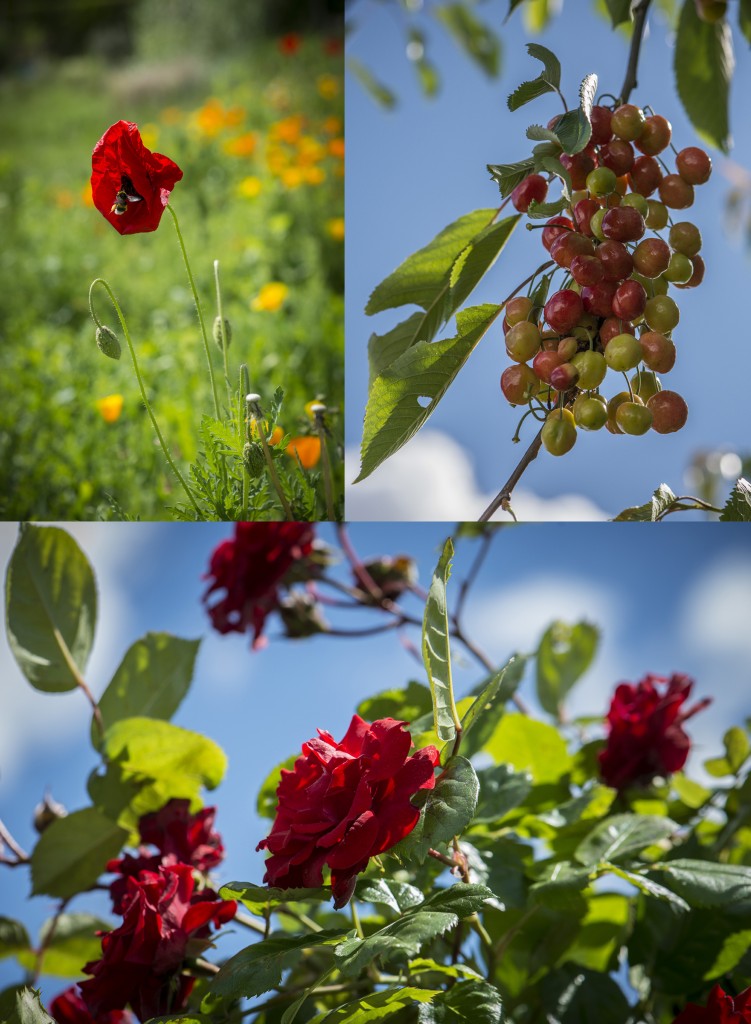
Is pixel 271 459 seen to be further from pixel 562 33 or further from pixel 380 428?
pixel 562 33

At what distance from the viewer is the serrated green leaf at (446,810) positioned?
0.78 ft

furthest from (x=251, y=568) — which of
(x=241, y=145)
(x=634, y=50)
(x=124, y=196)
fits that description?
(x=241, y=145)

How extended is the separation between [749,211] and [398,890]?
1.41 feet

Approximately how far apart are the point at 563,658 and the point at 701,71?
0.92 ft

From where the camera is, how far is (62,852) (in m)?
0.36

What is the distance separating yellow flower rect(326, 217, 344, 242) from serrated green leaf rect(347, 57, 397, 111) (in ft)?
1.08

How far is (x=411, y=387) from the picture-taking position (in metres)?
0.34

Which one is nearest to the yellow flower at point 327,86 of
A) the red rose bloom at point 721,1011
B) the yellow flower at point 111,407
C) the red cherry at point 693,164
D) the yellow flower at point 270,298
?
the yellow flower at point 270,298

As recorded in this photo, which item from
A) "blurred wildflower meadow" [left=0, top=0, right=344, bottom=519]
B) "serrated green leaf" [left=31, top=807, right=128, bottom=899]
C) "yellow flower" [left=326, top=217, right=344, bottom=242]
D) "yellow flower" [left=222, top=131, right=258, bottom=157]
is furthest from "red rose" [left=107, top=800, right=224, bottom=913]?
"yellow flower" [left=222, top=131, right=258, bottom=157]

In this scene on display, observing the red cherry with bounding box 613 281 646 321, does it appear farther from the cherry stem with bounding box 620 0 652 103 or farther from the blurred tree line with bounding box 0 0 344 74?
the blurred tree line with bounding box 0 0 344 74

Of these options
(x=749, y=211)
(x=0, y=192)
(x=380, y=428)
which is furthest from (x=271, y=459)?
(x=0, y=192)

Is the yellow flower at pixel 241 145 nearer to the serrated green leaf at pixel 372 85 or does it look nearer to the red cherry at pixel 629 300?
the serrated green leaf at pixel 372 85

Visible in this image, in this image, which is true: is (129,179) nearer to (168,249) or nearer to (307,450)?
(307,450)

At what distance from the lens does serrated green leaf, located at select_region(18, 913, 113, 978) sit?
385mm
